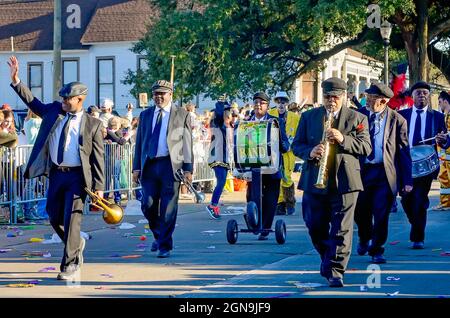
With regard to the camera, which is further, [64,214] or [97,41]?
[97,41]

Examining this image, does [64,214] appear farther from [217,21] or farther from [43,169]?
[217,21]

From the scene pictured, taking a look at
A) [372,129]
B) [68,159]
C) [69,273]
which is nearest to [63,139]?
[68,159]

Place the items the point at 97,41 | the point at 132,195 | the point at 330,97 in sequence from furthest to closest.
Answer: the point at 97,41 → the point at 132,195 → the point at 330,97

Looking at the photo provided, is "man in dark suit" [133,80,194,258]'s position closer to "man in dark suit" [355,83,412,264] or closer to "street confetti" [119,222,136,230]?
"man in dark suit" [355,83,412,264]

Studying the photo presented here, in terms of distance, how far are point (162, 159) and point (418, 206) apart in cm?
340

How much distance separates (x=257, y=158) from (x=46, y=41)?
3912 centimetres

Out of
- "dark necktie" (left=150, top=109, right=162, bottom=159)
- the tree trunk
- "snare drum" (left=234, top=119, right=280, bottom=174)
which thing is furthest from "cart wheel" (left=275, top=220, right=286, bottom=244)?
the tree trunk

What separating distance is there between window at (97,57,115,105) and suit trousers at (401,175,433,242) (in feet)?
125

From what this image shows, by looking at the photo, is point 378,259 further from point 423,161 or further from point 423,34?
point 423,34

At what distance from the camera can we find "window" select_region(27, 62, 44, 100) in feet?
177

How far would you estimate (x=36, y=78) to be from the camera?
54031 millimetres

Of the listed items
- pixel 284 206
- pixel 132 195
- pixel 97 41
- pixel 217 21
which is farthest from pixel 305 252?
pixel 97 41

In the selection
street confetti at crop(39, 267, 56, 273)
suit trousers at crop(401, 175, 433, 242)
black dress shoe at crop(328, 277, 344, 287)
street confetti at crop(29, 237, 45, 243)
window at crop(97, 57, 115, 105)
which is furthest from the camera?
window at crop(97, 57, 115, 105)

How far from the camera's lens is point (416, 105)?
1606 centimetres
